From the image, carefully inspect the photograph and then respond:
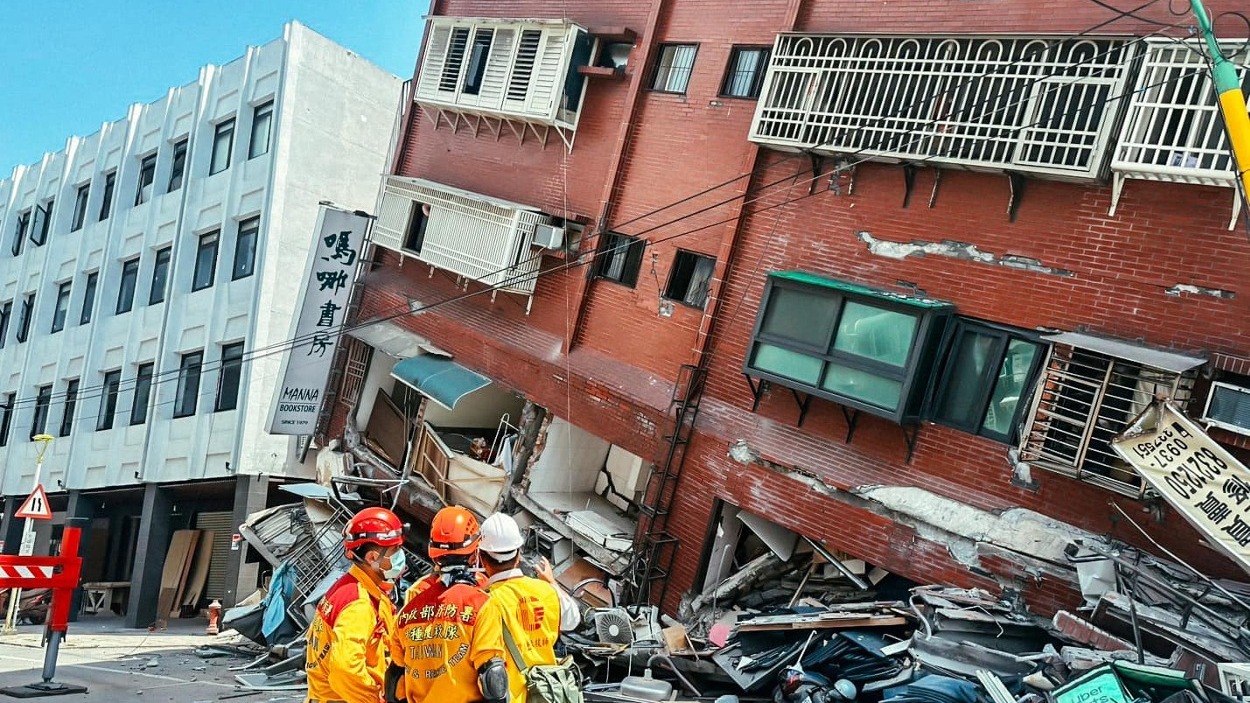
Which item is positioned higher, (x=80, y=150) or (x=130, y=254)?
(x=80, y=150)

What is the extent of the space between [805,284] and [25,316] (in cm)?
2783

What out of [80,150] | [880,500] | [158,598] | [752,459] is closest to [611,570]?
[752,459]

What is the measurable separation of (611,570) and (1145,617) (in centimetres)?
721

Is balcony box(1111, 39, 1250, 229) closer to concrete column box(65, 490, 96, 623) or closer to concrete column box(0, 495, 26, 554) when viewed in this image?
concrete column box(65, 490, 96, 623)

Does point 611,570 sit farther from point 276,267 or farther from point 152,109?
point 152,109

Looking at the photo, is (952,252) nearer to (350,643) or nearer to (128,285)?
(350,643)

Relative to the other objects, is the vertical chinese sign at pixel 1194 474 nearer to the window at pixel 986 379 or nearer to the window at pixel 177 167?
the window at pixel 986 379

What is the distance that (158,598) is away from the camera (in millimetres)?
24547

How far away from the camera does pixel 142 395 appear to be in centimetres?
2620

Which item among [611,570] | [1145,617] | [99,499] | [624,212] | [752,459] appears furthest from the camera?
[99,499]

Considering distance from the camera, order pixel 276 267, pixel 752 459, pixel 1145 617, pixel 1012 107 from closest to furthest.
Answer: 1. pixel 1145 617
2. pixel 1012 107
3. pixel 752 459
4. pixel 276 267

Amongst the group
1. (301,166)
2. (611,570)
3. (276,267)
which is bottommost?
(611,570)

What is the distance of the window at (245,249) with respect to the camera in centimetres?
2395

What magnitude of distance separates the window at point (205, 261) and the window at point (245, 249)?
88 cm
